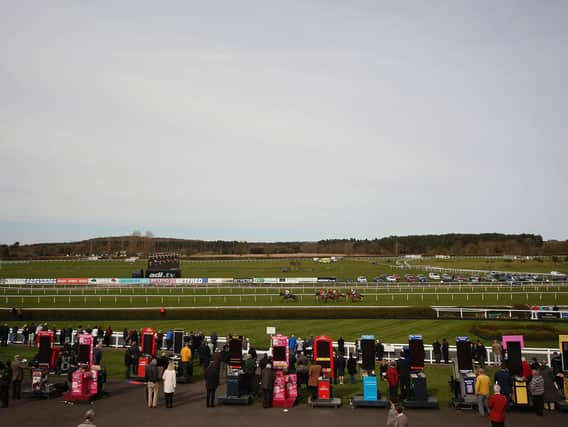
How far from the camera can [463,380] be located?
1334cm

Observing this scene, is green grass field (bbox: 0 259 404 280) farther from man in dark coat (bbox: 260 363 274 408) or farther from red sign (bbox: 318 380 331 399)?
man in dark coat (bbox: 260 363 274 408)

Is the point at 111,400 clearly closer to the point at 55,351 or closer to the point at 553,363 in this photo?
the point at 55,351

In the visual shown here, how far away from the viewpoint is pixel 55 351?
1764 centimetres

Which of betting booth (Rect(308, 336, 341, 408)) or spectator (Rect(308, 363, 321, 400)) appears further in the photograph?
spectator (Rect(308, 363, 321, 400))

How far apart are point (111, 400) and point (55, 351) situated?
4.68 meters

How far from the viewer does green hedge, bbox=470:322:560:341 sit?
26375 mm

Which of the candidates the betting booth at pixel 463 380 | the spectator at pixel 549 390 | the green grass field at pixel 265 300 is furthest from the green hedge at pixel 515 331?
the spectator at pixel 549 390

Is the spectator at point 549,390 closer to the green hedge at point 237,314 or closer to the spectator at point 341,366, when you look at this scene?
the spectator at point 341,366

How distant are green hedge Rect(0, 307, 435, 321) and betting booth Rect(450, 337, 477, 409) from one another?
19690 mm

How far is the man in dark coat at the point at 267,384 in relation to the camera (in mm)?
13305

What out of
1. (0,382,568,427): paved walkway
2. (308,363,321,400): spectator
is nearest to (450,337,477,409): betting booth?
(0,382,568,427): paved walkway

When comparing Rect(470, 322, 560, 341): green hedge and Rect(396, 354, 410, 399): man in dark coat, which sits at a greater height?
Rect(396, 354, 410, 399): man in dark coat

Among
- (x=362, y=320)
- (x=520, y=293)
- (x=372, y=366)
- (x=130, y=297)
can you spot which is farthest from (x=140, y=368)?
(x=520, y=293)

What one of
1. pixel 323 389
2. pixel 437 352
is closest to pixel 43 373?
pixel 323 389
